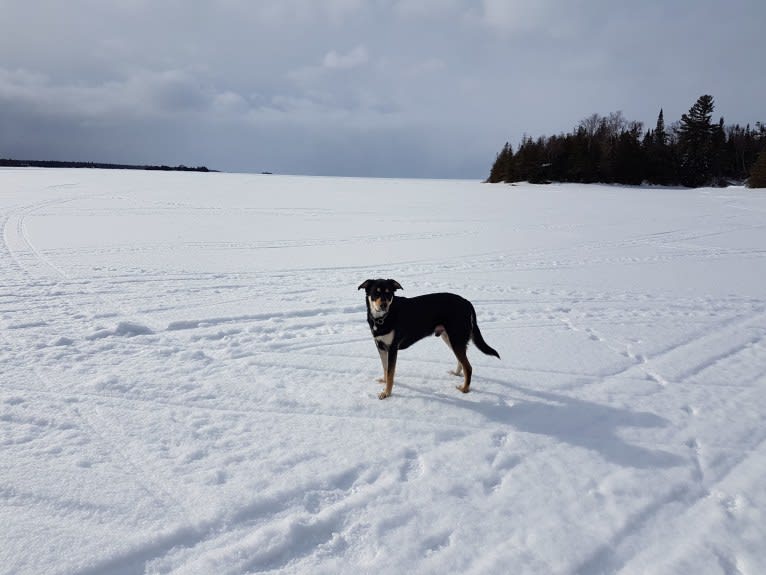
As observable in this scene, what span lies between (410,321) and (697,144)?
66445mm

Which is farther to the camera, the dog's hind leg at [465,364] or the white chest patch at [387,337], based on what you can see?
the dog's hind leg at [465,364]

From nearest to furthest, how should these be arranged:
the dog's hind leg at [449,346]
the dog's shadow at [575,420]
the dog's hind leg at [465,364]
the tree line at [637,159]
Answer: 1. the dog's shadow at [575,420]
2. the dog's hind leg at [465,364]
3. the dog's hind leg at [449,346]
4. the tree line at [637,159]

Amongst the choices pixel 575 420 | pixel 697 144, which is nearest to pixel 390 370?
pixel 575 420

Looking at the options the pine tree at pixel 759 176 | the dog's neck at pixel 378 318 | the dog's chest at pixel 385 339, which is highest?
the pine tree at pixel 759 176

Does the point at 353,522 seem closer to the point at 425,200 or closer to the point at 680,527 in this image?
the point at 680,527

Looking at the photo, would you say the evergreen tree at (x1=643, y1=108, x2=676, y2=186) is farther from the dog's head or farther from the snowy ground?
the dog's head

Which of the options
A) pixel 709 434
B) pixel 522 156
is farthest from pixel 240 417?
pixel 522 156

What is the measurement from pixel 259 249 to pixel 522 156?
46.8 meters

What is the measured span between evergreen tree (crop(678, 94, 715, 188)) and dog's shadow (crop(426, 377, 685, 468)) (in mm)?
58791

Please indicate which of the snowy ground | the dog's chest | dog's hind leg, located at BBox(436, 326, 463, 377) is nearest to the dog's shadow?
the snowy ground

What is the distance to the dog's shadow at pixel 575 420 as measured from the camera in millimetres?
3508

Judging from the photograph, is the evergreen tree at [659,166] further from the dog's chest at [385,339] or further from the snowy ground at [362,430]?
the dog's chest at [385,339]

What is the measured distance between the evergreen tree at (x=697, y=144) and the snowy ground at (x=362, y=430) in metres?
53.3

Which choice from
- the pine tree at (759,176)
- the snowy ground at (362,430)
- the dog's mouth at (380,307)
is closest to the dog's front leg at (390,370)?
the snowy ground at (362,430)
